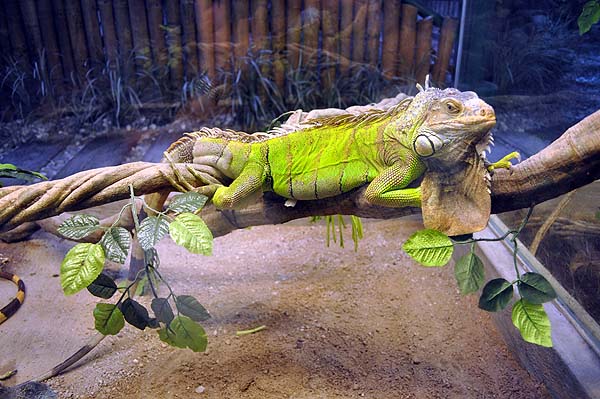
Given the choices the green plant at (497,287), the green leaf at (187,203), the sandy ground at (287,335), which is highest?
the green leaf at (187,203)

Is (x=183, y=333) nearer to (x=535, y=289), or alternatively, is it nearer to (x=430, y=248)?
(x=430, y=248)

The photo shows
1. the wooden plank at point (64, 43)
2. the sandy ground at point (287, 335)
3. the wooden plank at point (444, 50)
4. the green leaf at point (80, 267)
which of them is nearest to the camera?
the green leaf at point (80, 267)

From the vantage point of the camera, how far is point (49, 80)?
11.2 ft

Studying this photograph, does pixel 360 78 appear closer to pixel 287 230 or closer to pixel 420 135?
pixel 287 230

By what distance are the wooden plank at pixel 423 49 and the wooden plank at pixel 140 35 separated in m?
2.19

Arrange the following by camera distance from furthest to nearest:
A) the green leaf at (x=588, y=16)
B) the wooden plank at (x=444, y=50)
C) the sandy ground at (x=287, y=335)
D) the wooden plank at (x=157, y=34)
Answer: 1. the wooden plank at (x=444, y=50)
2. the wooden plank at (x=157, y=34)
3. the green leaf at (x=588, y=16)
4. the sandy ground at (x=287, y=335)

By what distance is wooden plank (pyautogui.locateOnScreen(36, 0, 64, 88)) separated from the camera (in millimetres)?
3385

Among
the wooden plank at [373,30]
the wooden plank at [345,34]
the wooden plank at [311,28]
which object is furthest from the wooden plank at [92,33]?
the wooden plank at [373,30]

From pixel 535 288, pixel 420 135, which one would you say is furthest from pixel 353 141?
pixel 535 288

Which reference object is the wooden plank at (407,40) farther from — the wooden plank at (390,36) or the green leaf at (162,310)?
the green leaf at (162,310)

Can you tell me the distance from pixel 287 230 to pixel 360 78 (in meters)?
1.49

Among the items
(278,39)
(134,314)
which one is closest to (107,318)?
(134,314)

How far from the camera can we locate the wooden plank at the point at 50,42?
3385 mm

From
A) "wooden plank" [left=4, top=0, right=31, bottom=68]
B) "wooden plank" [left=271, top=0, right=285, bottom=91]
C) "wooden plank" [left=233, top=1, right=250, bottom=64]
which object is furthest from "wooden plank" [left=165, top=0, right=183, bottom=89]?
"wooden plank" [left=4, top=0, right=31, bottom=68]
